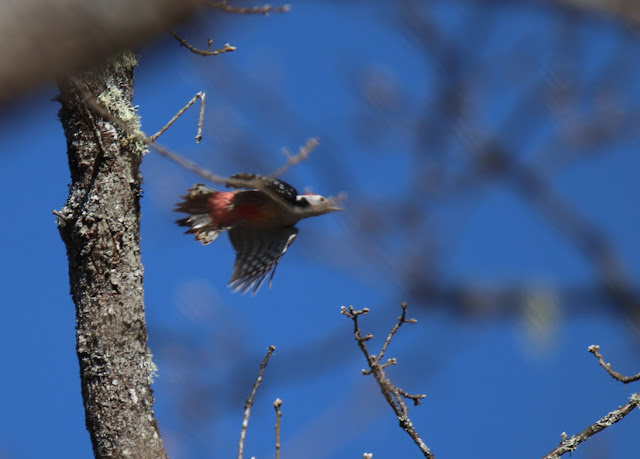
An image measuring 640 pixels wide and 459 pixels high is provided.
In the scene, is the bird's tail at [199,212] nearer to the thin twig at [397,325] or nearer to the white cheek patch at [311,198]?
the white cheek patch at [311,198]

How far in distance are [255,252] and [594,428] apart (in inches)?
92.8

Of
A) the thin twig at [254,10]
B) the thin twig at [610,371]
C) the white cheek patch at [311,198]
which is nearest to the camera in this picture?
the thin twig at [254,10]

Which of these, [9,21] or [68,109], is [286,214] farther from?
[9,21]

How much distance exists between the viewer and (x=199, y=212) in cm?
438

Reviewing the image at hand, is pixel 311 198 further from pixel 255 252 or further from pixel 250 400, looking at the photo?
pixel 250 400

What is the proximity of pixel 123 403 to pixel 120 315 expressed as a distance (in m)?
0.32

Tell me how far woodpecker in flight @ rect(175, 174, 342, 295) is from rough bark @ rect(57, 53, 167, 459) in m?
1.40

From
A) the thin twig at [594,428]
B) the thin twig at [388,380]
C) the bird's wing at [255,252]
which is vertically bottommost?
the thin twig at [594,428]

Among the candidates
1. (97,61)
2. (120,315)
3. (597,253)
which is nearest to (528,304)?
(597,253)

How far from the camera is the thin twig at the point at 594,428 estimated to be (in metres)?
2.55

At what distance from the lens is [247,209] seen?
171 inches

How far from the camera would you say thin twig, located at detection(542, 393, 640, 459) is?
2.55m

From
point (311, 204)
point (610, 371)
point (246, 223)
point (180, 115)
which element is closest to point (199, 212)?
point (246, 223)

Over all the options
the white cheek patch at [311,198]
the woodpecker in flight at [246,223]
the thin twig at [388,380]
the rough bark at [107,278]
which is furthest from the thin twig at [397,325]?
the white cheek patch at [311,198]
